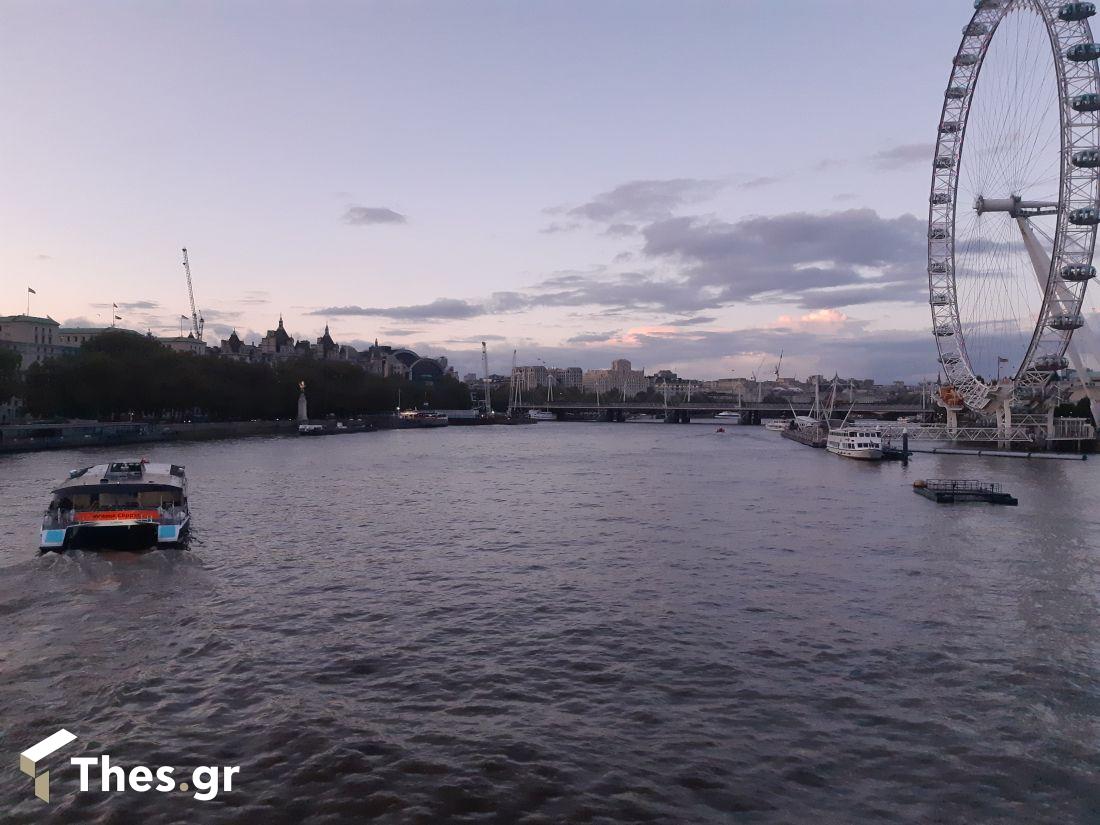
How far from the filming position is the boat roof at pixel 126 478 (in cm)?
3025

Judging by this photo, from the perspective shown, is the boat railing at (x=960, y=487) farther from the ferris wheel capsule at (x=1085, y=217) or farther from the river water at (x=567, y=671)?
the ferris wheel capsule at (x=1085, y=217)

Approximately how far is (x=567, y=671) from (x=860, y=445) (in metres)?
73.2

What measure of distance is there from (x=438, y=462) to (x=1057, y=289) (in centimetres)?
6448

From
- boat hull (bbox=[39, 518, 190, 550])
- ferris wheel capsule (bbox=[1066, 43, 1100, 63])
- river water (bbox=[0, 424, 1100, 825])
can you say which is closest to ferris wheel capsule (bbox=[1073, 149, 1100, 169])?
ferris wheel capsule (bbox=[1066, 43, 1100, 63])

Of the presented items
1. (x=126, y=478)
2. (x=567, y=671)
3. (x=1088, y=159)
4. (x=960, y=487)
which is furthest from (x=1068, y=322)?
(x=126, y=478)

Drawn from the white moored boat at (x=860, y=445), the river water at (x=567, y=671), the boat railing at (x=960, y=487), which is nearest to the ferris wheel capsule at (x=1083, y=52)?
the white moored boat at (x=860, y=445)

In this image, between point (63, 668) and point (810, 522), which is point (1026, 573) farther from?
point (63, 668)

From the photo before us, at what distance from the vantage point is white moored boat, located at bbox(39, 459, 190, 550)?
28.6m

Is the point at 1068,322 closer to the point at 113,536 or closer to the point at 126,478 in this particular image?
the point at 126,478

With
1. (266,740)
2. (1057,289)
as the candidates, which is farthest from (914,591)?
(1057,289)

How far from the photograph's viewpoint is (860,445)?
273ft

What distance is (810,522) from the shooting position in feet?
132

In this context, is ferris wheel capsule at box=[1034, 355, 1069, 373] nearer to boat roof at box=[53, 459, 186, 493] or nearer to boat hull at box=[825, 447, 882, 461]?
boat hull at box=[825, 447, 882, 461]

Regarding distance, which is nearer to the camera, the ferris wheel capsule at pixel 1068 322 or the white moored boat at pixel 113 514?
the white moored boat at pixel 113 514
